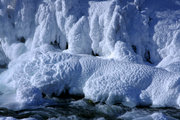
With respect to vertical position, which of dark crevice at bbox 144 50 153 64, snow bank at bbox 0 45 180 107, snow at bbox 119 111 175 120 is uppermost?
dark crevice at bbox 144 50 153 64

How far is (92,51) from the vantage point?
6.28 metres

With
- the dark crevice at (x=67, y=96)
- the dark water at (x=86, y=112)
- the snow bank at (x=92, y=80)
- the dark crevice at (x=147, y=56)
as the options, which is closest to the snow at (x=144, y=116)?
the dark water at (x=86, y=112)

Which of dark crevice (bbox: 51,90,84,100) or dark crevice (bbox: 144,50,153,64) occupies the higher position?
dark crevice (bbox: 144,50,153,64)

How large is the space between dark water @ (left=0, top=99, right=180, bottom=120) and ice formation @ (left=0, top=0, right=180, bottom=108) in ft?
0.63

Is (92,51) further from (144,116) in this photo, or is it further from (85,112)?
(144,116)

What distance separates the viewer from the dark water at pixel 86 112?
393 centimetres

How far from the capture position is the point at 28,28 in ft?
22.5

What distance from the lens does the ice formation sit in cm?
456

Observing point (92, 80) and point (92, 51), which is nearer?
point (92, 80)

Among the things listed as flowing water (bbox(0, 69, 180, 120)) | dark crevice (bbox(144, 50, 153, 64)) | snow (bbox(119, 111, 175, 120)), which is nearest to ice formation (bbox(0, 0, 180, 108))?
dark crevice (bbox(144, 50, 153, 64))

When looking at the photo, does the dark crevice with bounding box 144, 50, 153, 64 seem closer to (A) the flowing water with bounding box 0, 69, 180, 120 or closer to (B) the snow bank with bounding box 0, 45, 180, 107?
(B) the snow bank with bounding box 0, 45, 180, 107

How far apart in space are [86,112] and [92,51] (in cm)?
243

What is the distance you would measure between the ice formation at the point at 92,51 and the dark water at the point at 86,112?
0.19 meters

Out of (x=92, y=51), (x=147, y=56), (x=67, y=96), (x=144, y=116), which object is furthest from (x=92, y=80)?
(x=147, y=56)
